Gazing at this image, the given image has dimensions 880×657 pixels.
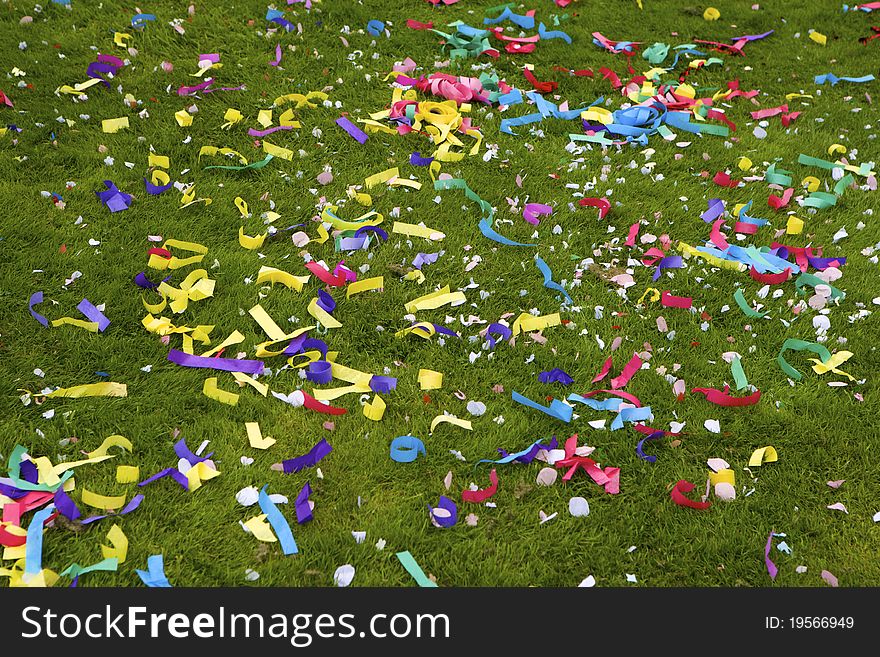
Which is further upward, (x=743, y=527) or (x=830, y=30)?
(x=830, y=30)

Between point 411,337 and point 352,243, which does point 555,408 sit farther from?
point 352,243

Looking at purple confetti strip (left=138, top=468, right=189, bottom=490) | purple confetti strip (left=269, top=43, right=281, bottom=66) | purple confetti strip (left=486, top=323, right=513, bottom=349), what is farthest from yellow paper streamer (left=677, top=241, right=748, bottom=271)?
purple confetti strip (left=269, top=43, right=281, bottom=66)

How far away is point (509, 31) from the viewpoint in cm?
627

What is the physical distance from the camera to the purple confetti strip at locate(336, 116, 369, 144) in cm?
497

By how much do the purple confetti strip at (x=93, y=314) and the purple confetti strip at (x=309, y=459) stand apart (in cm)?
117

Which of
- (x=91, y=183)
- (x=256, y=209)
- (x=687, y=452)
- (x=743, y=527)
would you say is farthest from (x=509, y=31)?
(x=743, y=527)

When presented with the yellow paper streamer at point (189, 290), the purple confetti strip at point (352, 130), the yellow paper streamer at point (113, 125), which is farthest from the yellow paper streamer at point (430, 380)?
the yellow paper streamer at point (113, 125)

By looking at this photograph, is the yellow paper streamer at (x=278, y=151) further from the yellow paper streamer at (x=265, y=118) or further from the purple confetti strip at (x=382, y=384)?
the purple confetti strip at (x=382, y=384)

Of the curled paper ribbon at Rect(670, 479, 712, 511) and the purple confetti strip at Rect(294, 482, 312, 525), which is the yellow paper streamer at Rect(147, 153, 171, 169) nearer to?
the purple confetti strip at Rect(294, 482, 312, 525)

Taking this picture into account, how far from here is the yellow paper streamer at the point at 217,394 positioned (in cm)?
330

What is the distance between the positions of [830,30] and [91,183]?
5.78 meters

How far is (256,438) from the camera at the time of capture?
3.16 meters

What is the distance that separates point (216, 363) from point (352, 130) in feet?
6.96
